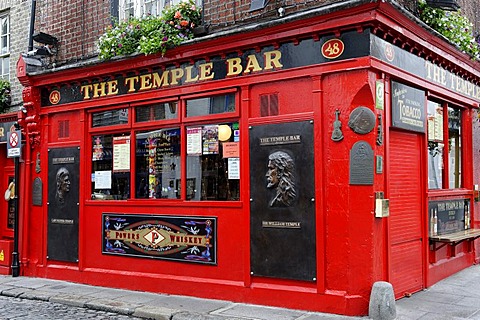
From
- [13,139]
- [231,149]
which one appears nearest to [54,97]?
[13,139]

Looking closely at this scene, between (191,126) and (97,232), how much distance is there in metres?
2.86

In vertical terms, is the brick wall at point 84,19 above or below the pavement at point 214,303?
above

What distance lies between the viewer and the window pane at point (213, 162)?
8.49 meters

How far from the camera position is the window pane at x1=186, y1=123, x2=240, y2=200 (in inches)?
334

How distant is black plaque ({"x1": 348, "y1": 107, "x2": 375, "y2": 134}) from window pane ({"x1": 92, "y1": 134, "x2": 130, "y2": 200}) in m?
4.39

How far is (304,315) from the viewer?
7.27 metres

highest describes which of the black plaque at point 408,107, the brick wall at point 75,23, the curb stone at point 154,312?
the brick wall at point 75,23

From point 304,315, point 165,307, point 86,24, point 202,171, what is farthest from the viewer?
point 86,24

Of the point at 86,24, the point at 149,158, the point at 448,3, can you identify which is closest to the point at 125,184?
the point at 149,158

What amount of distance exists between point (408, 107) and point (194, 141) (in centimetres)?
340

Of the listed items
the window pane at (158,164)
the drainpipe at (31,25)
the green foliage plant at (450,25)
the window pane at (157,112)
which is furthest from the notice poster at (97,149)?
the green foliage plant at (450,25)

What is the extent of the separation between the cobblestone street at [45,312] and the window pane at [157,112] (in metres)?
3.33

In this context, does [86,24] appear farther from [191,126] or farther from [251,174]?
[251,174]

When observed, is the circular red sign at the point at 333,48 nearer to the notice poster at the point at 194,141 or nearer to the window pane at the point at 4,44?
the notice poster at the point at 194,141
